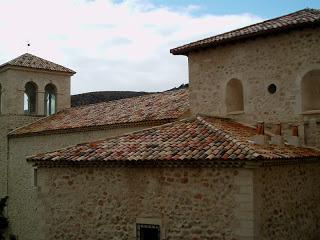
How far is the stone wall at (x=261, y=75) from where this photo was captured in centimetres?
1181

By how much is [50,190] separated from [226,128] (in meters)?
4.64

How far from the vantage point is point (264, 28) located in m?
12.3

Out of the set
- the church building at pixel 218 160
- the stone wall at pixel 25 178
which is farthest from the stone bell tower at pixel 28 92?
the church building at pixel 218 160

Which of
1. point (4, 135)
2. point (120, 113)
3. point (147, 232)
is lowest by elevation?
point (147, 232)

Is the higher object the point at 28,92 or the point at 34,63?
the point at 34,63

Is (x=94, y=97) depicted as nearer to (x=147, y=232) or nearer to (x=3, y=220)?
(x=3, y=220)

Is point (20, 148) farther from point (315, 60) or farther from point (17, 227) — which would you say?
point (315, 60)

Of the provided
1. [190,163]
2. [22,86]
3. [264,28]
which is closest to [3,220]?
[22,86]

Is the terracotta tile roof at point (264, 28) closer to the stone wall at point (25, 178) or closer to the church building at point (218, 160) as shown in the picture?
the church building at point (218, 160)

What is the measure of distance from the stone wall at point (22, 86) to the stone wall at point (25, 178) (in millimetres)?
2095

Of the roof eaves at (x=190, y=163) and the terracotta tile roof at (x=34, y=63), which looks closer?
the roof eaves at (x=190, y=163)

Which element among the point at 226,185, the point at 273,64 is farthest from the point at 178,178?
the point at 273,64

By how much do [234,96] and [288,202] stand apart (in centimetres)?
436

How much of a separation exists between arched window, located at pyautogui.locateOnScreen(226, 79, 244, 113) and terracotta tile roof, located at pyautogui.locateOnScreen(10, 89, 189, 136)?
1.99 metres
